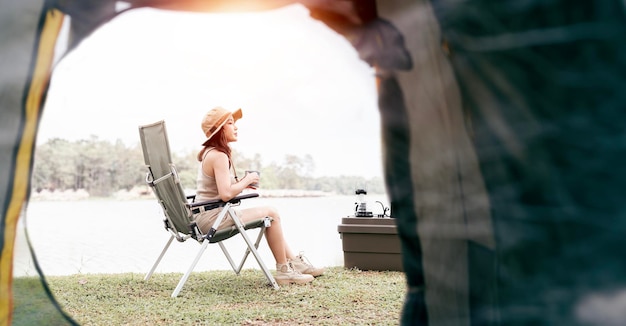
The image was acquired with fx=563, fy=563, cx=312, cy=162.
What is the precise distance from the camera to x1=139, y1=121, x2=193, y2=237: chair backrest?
306 cm

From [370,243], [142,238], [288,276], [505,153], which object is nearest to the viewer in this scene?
[505,153]

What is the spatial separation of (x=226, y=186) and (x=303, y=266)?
0.77 meters

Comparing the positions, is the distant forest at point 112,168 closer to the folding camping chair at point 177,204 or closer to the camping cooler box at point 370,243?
the camping cooler box at point 370,243

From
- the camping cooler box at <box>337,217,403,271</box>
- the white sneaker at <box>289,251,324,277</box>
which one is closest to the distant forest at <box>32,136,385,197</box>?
the camping cooler box at <box>337,217,403,271</box>

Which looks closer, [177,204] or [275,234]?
[177,204]

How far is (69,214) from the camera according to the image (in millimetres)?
6602

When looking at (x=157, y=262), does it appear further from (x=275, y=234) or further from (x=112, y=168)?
(x=112, y=168)

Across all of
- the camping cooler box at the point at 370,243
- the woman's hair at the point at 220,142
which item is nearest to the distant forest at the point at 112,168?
the camping cooler box at the point at 370,243

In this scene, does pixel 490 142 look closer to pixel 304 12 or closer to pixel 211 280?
pixel 304 12

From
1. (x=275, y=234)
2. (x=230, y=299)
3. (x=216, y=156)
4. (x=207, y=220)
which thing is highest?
(x=216, y=156)

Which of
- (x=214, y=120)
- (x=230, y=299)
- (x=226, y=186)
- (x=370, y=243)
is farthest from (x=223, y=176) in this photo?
(x=370, y=243)

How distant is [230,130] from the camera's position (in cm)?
328

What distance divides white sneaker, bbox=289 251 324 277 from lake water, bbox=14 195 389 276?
0.47 ft

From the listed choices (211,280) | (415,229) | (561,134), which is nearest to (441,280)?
(415,229)
